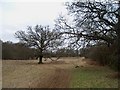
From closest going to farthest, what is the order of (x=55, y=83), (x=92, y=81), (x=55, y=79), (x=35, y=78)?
(x=55, y=83)
(x=92, y=81)
(x=55, y=79)
(x=35, y=78)

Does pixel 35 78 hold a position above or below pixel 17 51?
below

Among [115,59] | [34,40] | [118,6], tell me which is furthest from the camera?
[34,40]

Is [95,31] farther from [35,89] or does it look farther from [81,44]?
[35,89]

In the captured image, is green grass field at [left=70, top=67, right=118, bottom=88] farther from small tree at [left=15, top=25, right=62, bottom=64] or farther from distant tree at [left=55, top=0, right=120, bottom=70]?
small tree at [left=15, top=25, right=62, bottom=64]

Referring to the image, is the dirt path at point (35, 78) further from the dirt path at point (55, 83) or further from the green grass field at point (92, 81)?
the green grass field at point (92, 81)

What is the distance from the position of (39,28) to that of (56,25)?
2593 centimetres

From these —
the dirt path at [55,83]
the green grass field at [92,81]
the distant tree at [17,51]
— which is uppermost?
the distant tree at [17,51]

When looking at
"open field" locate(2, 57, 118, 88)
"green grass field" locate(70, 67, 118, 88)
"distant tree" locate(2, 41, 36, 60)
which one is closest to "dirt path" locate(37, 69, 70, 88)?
"open field" locate(2, 57, 118, 88)

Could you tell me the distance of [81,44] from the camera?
107 ft

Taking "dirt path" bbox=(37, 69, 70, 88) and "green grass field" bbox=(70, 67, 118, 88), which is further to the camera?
"green grass field" bbox=(70, 67, 118, 88)

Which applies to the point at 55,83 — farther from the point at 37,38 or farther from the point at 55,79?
the point at 37,38

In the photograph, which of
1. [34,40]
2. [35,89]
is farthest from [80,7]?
[34,40]

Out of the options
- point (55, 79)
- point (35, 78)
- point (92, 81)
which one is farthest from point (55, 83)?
point (35, 78)

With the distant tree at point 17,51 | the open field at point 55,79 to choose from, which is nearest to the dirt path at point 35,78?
the open field at point 55,79
